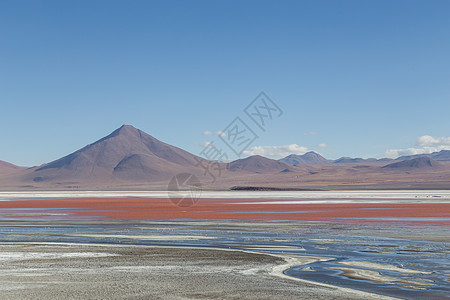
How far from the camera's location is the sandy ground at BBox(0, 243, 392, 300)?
12117mm

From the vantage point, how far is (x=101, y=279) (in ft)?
45.3

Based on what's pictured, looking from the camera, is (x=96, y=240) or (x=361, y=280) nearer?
(x=361, y=280)

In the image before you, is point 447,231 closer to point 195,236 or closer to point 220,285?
point 195,236

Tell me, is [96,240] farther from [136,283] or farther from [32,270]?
[136,283]

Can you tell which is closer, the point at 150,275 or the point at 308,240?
the point at 150,275

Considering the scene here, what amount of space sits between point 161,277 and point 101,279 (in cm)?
146

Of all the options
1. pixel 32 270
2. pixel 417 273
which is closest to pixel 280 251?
pixel 417 273

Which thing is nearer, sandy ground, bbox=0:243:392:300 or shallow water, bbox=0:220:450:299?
sandy ground, bbox=0:243:392:300

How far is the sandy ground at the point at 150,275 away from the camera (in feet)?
39.8

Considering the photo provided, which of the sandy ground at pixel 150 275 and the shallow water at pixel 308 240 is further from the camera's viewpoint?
the shallow water at pixel 308 240

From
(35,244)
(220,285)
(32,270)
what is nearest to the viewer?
(220,285)

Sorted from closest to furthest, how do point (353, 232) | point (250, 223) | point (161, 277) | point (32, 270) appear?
point (161, 277)
point (32, 270)
point (353, 232)
point (250, 223)

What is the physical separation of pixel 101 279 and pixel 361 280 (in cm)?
625

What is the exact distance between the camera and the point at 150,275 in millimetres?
14375
